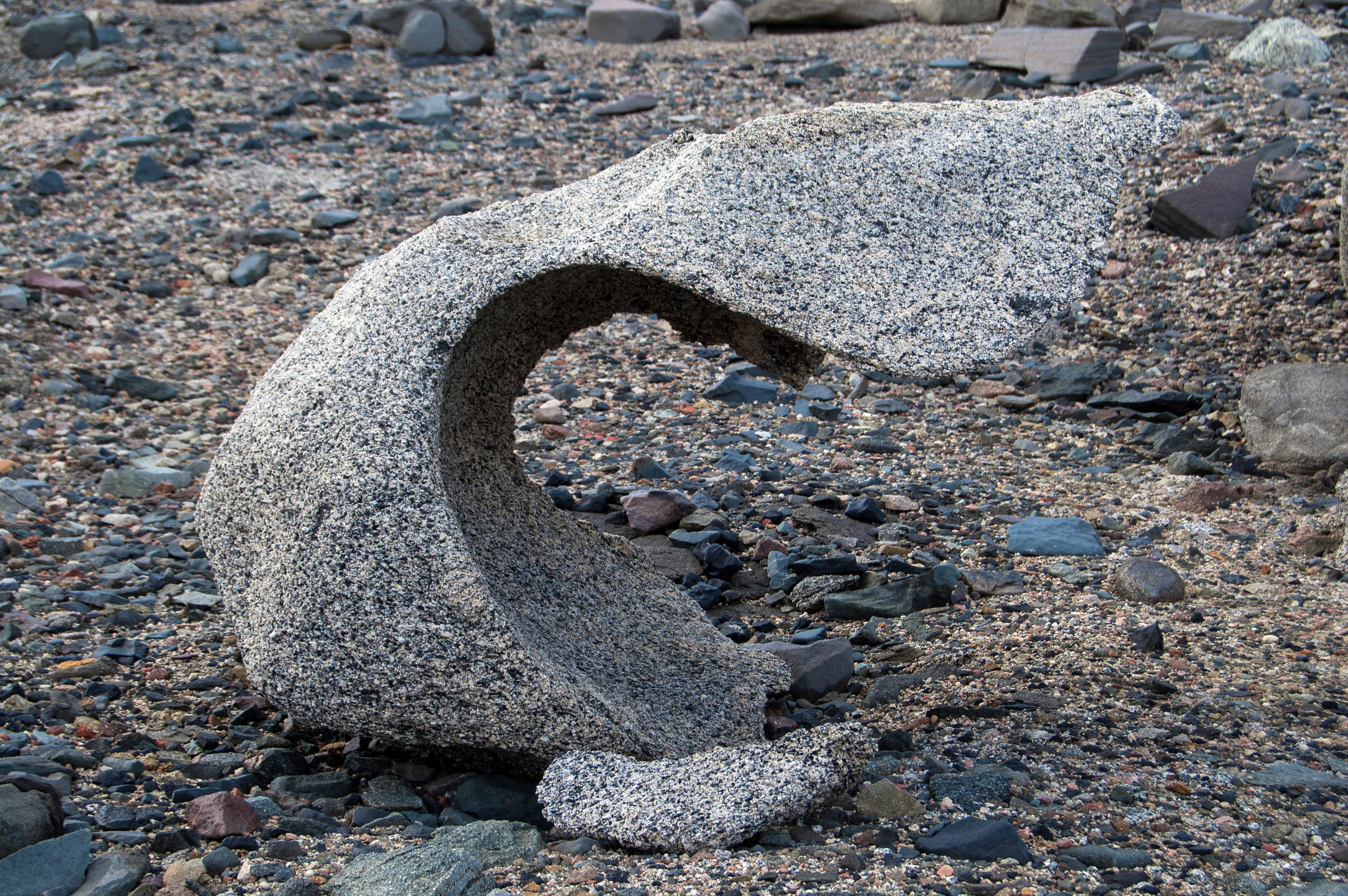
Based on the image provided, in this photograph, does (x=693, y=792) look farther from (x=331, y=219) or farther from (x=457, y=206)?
(x=331, y=219)

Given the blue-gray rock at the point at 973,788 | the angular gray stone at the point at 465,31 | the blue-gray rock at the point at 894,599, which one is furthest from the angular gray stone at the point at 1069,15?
the blue-gray rock at the point at 973,788

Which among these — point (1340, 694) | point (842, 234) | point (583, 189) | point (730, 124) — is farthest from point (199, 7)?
point (1340, 694)

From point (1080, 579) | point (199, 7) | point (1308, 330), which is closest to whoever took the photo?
point (1080, 579)

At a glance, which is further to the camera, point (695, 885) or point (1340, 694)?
point (1340, 694)

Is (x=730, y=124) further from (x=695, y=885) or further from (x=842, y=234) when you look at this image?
(x=695, y=885)

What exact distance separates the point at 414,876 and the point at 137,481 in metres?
2.91

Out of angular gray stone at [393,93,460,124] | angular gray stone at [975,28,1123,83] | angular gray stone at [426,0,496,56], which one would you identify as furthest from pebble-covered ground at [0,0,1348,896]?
angular gray stone at [975,28,1123,83]

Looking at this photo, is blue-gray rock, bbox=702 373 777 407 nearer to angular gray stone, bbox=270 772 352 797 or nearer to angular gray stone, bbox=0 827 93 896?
angular gray stone, bbox=270 772 352 797

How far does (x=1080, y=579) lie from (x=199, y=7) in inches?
366

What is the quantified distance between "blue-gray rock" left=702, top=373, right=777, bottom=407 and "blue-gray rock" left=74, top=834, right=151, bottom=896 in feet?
11.0

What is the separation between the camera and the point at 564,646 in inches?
111

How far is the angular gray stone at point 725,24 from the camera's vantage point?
30.2ft

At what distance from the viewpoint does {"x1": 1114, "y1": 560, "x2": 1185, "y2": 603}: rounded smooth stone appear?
3.58 m

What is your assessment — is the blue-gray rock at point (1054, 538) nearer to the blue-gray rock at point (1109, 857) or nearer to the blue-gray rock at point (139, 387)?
the blue-gray rock at point (1109, 857)
